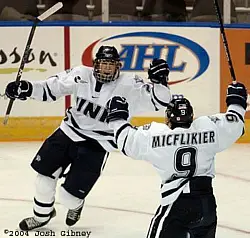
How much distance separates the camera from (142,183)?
5152mm

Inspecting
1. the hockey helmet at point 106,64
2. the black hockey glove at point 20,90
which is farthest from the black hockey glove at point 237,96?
the black hockey glove at point 20,90

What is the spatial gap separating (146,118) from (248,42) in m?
1.03

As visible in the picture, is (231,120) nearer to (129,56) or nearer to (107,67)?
(107,67)

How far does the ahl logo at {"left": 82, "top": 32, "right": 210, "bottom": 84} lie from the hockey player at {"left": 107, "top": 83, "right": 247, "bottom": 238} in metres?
3.67

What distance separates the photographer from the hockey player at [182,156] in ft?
9.48

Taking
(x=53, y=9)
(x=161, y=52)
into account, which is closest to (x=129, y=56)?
(x=161, y=52)

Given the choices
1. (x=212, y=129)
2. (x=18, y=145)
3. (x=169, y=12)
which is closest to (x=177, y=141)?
(x=212, y=129)

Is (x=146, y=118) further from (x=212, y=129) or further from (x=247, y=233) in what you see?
(x=212, y=129)

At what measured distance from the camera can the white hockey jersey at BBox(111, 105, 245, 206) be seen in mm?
2887

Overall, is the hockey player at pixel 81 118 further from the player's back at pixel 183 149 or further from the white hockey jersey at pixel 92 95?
the player's back at pixel 183 149

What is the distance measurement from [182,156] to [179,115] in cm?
15

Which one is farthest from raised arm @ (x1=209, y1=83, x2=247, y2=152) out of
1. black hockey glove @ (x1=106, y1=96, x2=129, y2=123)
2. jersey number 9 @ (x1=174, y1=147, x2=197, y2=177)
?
black hockey glove @ (x1=106, y1=96, x2=129, y2=123)

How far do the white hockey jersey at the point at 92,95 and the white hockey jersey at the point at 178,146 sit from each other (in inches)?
34.7

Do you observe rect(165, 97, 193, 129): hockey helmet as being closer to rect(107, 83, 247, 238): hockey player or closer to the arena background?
rect(107, 83, 247, 238): hockey player
